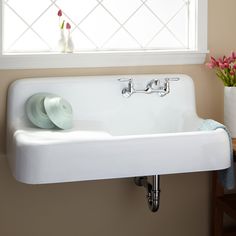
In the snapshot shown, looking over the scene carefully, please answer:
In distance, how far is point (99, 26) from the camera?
8.78 feet

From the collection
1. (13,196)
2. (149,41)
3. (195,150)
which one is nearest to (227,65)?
(149,41)

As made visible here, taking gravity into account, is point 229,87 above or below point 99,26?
below

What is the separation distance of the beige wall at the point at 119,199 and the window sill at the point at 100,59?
0.03 m

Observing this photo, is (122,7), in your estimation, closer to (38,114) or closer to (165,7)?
(165,7)

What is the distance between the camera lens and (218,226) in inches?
109

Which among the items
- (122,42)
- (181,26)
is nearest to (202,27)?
(181,26)

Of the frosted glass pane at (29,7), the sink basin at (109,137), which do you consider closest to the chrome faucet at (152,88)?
the sink basin at (109,137)

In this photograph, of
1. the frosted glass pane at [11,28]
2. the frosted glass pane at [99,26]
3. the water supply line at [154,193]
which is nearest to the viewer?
the water supply line at [154,193]

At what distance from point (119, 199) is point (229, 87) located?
2.40 ft

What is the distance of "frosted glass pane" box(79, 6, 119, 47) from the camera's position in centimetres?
266

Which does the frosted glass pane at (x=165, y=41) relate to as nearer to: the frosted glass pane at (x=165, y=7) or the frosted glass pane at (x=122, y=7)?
the frosted glass pane at (x=165, y=7)

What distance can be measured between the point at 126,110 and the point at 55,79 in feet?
1.15

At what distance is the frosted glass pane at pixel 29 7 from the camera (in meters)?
2.56

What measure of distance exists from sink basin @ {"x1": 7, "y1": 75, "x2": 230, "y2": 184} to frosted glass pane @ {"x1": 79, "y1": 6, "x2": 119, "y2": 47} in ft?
0.83
